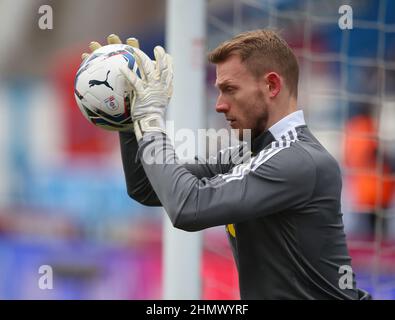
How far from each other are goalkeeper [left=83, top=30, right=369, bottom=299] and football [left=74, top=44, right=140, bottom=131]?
12 centimetres

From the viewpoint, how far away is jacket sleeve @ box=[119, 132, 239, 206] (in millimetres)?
2578

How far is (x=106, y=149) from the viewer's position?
698cm

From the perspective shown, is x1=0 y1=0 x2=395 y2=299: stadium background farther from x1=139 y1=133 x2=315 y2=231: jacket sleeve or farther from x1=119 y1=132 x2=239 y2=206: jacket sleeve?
x1=139 y1=133 x2=315 y2=231: jacket sleeve

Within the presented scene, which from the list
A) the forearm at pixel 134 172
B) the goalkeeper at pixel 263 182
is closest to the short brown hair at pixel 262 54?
the goalkeeper at pixel 263 182

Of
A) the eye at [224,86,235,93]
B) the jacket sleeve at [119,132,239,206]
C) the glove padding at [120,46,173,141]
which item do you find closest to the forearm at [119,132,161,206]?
the jacket sleeve at [119,132,239,206]

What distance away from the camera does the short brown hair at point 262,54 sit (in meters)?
2.34

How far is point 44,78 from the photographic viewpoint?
7.34m

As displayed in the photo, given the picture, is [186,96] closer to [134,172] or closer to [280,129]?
[134,172]

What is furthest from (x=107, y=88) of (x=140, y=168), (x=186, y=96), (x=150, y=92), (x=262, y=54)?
(x=186, y=96)

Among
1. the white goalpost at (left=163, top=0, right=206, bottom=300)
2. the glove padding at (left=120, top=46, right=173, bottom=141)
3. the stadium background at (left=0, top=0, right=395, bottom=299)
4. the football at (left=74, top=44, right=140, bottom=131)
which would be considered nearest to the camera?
the glove padding at (left=120, top=46, right=173, bottom=141)

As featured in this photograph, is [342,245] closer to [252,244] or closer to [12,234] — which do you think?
[252,244]
